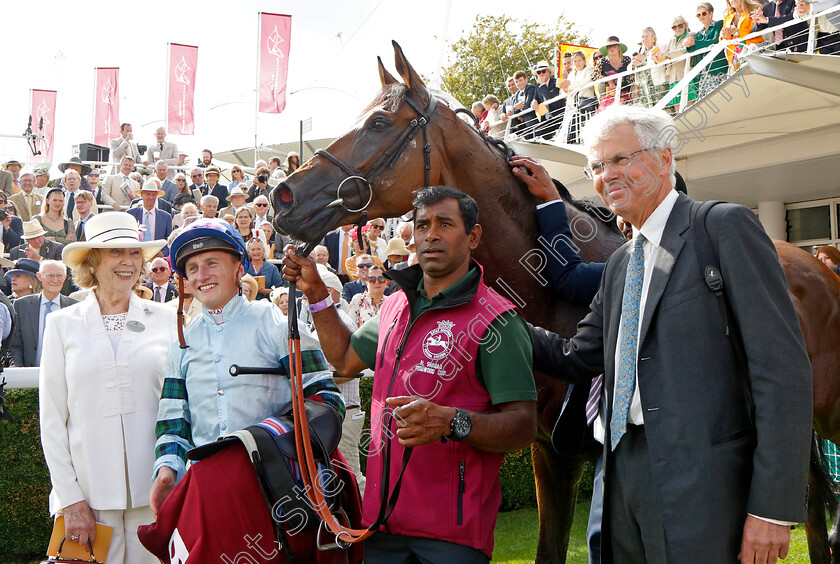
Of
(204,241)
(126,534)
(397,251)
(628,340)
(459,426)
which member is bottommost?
(126,534)

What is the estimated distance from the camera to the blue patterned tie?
217 cm

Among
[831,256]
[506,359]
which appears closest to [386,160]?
[506,359]

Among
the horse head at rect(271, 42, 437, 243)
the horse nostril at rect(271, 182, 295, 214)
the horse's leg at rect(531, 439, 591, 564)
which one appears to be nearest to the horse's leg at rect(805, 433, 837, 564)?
the horse's leg at rect(531, 439, 591, 564)

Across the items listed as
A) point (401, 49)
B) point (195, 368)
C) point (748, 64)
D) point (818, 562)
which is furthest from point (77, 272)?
point (748, 64)

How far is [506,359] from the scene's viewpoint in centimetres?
234

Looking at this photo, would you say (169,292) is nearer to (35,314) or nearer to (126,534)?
(35,314)

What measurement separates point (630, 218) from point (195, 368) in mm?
1652

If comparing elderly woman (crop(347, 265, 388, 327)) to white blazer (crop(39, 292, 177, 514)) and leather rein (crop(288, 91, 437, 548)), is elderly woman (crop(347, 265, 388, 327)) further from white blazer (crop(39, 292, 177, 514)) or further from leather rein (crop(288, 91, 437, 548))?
leather rein (crop(288, 91, 437, 548))

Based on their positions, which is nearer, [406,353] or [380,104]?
[406,353]

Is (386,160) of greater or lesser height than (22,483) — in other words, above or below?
above

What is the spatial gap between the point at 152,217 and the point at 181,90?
45.1 feet

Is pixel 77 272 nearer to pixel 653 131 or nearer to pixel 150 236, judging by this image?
pixel 653 131

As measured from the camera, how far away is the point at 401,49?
3.08 meters

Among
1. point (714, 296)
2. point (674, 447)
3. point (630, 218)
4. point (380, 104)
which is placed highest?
point (380, 104)
